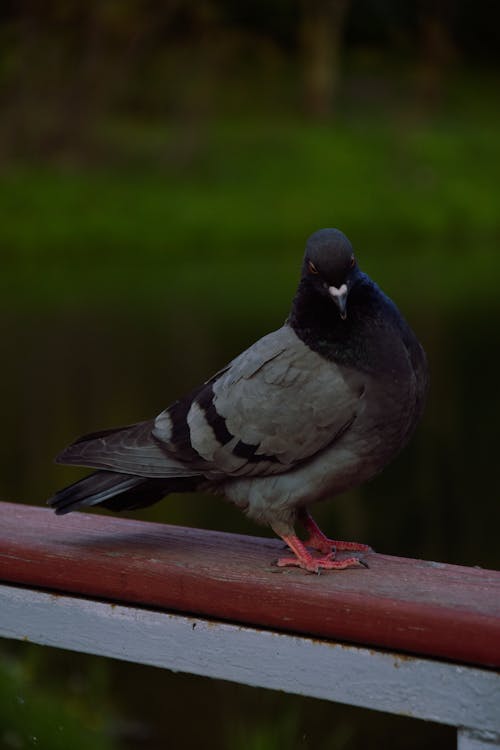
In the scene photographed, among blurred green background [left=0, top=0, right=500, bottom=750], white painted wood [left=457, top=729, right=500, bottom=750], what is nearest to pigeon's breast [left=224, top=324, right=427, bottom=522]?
blurred green background [left=0, top=0, right=500, bottom=750]

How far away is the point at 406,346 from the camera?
2.69 m

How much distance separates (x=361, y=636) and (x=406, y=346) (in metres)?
0.82

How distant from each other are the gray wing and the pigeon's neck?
0.08 feet

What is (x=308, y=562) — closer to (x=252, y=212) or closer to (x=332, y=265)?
(x=332, y=265)

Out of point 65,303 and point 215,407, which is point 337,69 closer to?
point 65,303

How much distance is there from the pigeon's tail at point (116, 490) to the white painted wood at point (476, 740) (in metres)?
0.98

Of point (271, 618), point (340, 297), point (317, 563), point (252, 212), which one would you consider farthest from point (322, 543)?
point (252, 212)

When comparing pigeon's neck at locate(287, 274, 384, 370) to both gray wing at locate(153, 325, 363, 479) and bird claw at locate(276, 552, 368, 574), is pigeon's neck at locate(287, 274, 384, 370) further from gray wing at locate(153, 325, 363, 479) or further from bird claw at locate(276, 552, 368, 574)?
bird claw at locate(276, 552, 368, 574)

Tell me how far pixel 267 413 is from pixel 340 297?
26cm

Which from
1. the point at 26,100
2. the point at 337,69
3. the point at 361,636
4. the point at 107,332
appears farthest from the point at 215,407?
the point at 337,69

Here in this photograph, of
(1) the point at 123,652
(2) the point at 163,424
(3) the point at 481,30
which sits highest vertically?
(3) the point at 481,30

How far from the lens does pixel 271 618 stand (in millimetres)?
2111

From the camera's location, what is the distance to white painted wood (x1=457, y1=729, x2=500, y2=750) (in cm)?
181

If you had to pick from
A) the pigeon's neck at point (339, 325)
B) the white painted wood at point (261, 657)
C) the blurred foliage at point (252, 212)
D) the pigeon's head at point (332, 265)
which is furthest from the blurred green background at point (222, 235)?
the pigeon's head at point (332, 265)
